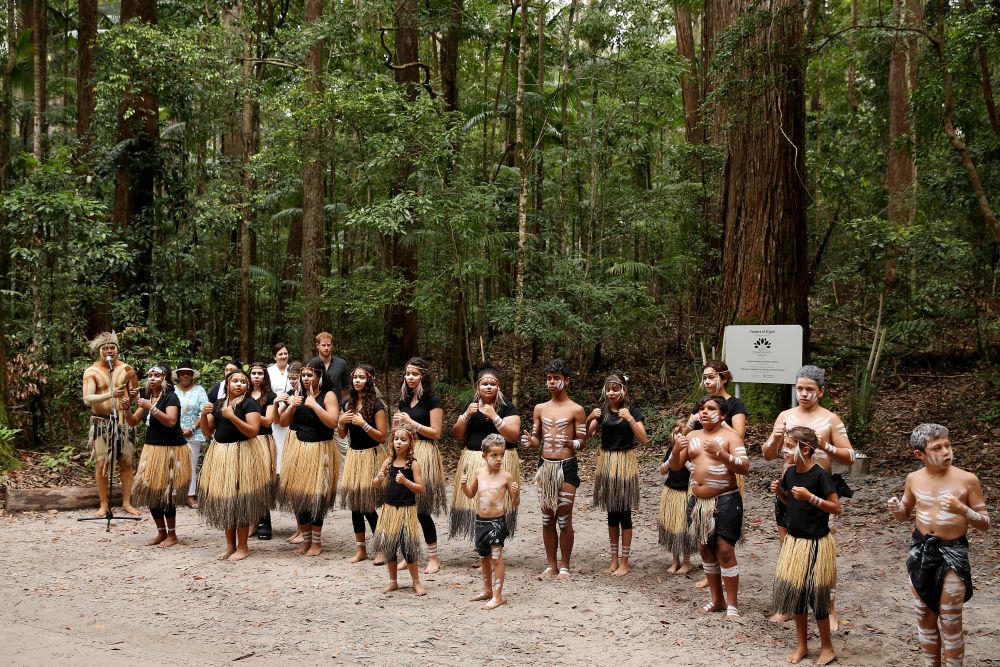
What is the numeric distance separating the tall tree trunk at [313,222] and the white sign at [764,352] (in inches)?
247

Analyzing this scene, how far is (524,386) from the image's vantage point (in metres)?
13.8

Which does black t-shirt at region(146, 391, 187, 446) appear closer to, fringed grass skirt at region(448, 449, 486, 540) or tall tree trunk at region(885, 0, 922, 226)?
fringed grass skirt at region(448, 449, 486, 540)

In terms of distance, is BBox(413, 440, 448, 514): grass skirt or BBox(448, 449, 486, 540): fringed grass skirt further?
BBox(413, 440, 448, 514): grass skirt

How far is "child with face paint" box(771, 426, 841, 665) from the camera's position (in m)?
4.23

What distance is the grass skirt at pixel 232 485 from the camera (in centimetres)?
642

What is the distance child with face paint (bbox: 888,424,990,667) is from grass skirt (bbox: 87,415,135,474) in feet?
24.6

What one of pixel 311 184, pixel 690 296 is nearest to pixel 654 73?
pixel 690 296

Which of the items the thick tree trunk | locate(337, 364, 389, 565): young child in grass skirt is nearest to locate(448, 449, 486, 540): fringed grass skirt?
locate(337, 364, 389, 565): young child in grass skirt

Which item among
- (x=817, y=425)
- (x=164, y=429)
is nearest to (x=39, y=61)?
(x=164, y=429)

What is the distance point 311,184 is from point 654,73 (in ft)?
18.4

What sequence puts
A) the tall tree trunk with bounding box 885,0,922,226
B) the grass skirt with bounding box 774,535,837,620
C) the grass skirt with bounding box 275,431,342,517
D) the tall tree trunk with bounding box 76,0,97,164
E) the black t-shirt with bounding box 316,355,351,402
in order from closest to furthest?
the grass skirt with bounding box 774,535,837,620, the grass skirt with bounding box 275,431,342,517, the black t-shirt with bounding box 316,355,351,402, the tall tree trunk with bounding box 76,0,97,164, the tall tree trunk with bounding box 885,0,922,226

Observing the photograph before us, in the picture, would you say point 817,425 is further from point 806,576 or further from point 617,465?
point 617,465

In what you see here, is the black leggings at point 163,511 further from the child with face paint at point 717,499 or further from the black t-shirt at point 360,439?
the child with face paint at point 717,499

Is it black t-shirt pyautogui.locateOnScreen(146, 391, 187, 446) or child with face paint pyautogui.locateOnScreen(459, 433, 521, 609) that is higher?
black t-shirt pyautogui.locateOnScreen(146, 391, 187, 446)
